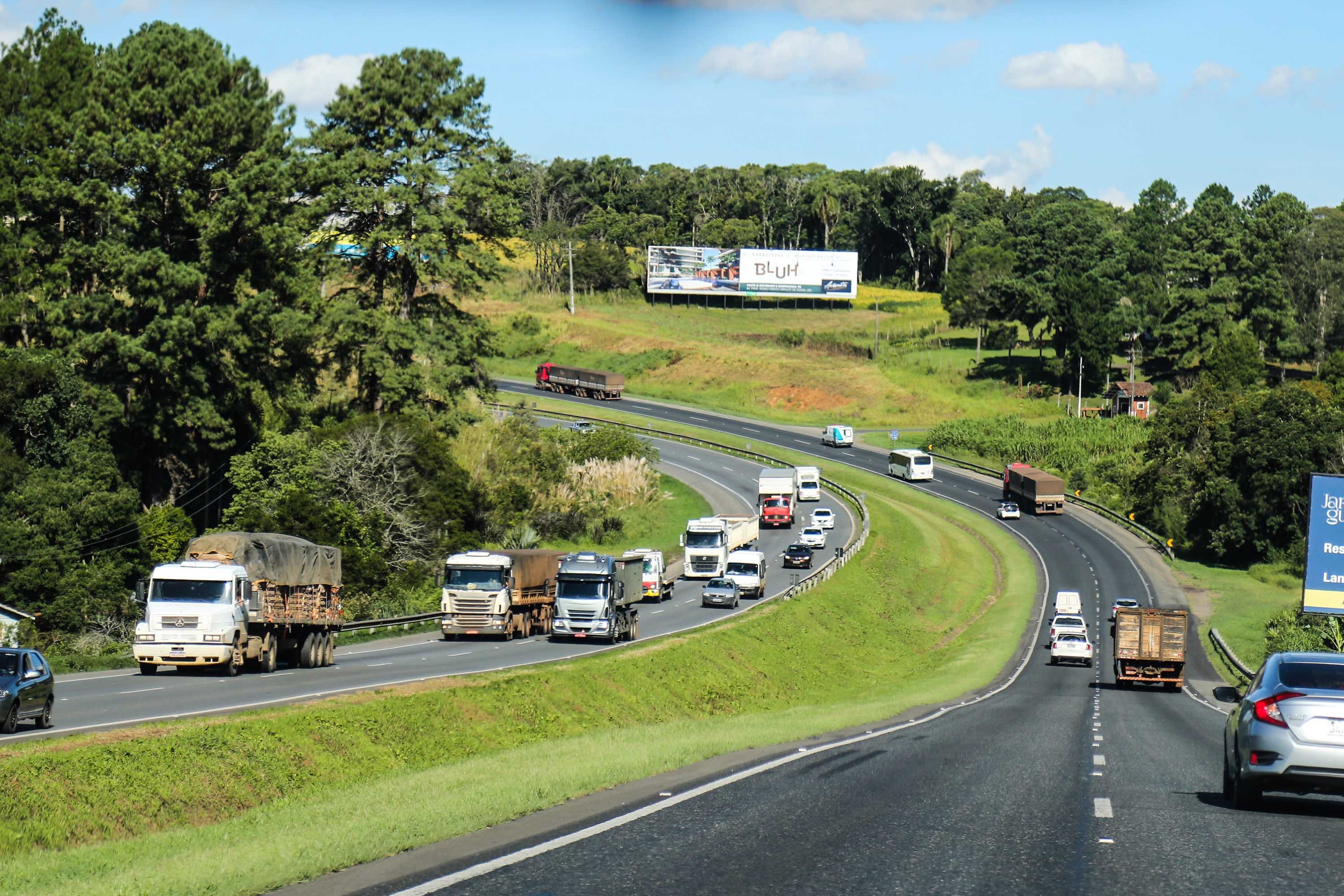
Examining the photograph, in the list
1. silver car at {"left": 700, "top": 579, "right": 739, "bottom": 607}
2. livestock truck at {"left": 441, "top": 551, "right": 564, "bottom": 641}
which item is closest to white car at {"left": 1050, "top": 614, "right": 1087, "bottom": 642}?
silver car at {"left": 700, "top": 579, "right": 739, "bottom": 607}

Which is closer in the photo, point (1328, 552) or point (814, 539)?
point (1328, 552)

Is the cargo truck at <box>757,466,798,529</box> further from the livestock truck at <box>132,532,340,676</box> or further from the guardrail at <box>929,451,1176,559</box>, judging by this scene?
the livestock truck at <box>132,532,340,676</box>

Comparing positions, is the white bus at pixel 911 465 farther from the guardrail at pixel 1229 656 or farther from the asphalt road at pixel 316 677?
the asphalt road at pixel 316 677

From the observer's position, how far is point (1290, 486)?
91.3 metres

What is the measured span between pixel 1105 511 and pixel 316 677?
81901 mm

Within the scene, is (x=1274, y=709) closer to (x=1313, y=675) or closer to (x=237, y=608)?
(x=1313, y=675)

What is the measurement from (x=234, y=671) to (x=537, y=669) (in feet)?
26.4

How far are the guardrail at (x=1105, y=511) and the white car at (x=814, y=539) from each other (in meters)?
25.2

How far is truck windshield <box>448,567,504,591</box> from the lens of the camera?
4916 centimetres

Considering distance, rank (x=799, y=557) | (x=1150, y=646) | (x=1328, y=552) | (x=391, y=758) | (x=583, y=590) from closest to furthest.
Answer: (x=391, y=758)
(x=1328, y=552)
(x=583, y=590)
(x=1150, y=646)
(x=799, y=557)

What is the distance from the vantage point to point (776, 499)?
3713 inches

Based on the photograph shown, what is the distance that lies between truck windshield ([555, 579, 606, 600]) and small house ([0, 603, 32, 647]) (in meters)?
18.0

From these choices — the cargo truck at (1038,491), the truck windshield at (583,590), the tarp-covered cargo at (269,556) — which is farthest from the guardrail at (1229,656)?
the tarp-covered cargo at (269,556)

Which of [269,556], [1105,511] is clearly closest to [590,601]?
[269,556]
